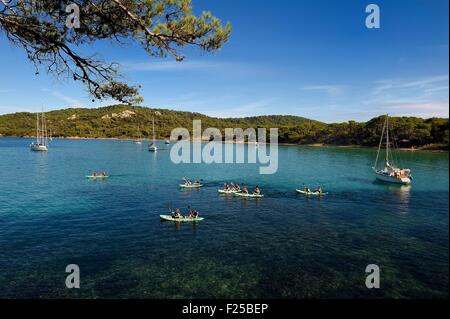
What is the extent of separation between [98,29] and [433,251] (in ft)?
112

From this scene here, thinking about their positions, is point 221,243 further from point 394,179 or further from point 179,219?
point 394,179

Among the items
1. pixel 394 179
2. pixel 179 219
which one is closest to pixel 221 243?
pixel 179 219

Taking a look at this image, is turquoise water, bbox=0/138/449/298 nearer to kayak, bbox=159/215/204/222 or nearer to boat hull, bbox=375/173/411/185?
kayak, bbox=159/215/204/222

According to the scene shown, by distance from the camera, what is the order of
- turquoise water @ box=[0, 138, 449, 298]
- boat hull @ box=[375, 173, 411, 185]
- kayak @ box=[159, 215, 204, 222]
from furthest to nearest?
1. boat hull @ box=[375, 173, 411, 185]
2. kayak @ box=[159, 215, 204, 222]
3. turquoise water @ box=[0, 138, 449, 298]

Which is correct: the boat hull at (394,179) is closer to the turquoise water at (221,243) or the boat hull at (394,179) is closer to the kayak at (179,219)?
the turquoise water at (221,243)

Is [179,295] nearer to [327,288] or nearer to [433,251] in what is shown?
[327,288]

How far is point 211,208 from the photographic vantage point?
154 ft

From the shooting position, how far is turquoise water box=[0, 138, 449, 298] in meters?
23.3

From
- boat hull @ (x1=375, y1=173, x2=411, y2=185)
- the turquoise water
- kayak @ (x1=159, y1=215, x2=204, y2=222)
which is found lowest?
the turquoise water

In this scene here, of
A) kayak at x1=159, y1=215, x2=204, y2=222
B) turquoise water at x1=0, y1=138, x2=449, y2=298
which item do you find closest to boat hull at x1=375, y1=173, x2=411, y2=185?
turquoise water at x1=0, y1=138, x2=449, y2=298

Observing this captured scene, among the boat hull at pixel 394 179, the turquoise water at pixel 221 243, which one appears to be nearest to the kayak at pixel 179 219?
the turquoise water at pixel 221 243

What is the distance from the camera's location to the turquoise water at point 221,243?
2334 cm

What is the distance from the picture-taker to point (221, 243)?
32.3m
